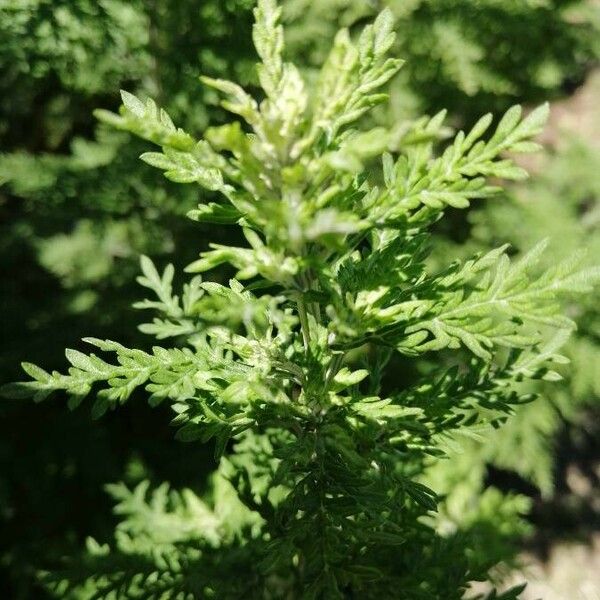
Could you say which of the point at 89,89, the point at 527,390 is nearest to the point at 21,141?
the point at 89,89

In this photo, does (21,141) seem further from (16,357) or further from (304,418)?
(304,418)

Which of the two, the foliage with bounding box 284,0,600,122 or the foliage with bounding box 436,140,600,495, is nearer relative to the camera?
the foliage with bounding box 284,0,600,122

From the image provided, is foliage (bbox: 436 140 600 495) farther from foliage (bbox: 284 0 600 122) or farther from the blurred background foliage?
foliage (bbox: 284 0 600 122)

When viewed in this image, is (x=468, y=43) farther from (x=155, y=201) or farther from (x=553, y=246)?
(x=155, y=201)

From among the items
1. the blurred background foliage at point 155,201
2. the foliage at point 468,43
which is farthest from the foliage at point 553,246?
the foliage at point 468,43

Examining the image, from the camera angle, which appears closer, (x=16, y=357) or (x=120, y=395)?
(x=120, y=395)

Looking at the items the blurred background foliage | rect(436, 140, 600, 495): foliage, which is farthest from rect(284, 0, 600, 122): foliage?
rect(436, 140, 600, 495): foliage

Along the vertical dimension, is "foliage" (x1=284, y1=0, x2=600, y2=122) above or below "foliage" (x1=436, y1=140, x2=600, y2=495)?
above

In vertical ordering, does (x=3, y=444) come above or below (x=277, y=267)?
below
